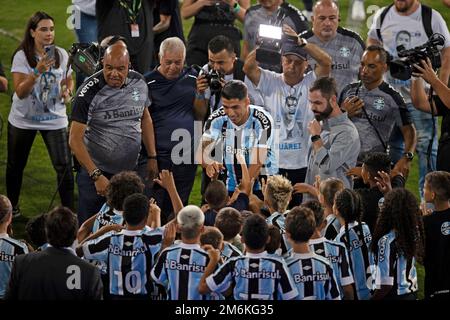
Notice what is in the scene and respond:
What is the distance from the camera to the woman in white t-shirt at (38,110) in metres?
8.75

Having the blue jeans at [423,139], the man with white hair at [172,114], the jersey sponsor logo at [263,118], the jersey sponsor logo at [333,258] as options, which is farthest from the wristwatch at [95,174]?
the blue jeans at [423,139]

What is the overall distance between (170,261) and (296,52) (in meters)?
2.89

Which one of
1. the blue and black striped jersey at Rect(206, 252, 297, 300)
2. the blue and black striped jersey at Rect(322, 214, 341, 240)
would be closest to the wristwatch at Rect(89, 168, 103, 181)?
the blue and black striped jersey at Rect(322, 214, 341, 240)

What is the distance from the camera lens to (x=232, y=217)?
6.34 m

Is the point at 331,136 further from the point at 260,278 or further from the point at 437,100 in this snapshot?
the point at 260,278

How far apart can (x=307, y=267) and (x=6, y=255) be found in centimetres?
177

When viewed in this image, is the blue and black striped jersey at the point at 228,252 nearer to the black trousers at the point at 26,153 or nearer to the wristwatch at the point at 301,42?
the wristwatch at the point at 301,42

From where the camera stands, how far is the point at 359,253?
653cm

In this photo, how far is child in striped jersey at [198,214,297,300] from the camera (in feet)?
19.1

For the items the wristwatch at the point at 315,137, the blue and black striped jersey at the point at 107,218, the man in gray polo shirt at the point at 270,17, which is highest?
the man in gray polo shirt at the point at 270,17

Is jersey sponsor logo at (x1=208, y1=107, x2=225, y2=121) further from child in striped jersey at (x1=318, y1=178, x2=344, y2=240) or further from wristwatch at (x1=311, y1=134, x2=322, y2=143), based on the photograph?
child in striped jersey at (x1=318, y1=178, x2=344, y2=240)

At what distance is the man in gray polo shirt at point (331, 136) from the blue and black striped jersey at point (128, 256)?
1730 mm

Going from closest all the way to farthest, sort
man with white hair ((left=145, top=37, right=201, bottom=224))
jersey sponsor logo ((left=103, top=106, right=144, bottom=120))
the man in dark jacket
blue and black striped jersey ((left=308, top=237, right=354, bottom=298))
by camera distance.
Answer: the man in dark jacket → blue and black striped jersey ((left=308, top=237, right=354, bottom=298)) → jersey sponsor logo ((left=103, top=106, right=144, bottom=120)) → man with white hair ((left=145, top=37, right=201, bottom=224))

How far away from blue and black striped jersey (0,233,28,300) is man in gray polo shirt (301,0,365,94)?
11.8 ft
